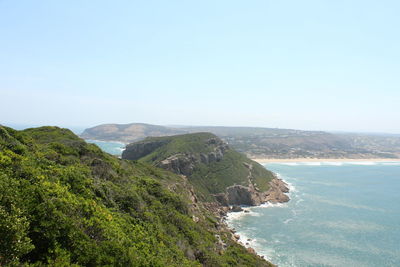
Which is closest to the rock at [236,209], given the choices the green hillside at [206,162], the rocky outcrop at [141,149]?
the green hillside at [206,162]

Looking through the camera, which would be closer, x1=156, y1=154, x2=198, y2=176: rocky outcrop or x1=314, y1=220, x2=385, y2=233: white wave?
x1=314, y1=220, x2=385, y2=233: white wave

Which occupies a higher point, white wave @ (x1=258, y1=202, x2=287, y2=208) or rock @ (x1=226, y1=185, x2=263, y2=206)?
rock @ (x1=226, y1=185, x2=263, y2=206)

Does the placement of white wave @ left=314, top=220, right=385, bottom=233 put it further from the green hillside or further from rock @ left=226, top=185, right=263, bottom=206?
the green hillside

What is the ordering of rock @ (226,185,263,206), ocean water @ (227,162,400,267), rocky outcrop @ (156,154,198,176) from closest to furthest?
1. ocean water @ (227,162,400,267)
2. rock @ (226,185,263,206)
3. rocky outcrop @ (156,154,198,176)

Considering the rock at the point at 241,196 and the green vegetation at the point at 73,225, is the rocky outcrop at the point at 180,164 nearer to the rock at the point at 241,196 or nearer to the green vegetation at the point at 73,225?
the rock at the point at 241,196

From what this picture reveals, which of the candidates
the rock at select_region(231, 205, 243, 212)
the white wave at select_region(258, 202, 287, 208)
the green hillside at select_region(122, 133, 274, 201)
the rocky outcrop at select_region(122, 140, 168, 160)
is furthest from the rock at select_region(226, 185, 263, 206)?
the rocky outcrop at select_region(122, 140, 168, 160)

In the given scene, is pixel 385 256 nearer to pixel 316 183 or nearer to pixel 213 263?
pixel 213 263

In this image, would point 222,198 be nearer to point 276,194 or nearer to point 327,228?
point 276,194
